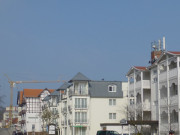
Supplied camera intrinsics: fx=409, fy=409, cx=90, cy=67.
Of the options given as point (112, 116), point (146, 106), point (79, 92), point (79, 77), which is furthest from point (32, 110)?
point (146, 106)

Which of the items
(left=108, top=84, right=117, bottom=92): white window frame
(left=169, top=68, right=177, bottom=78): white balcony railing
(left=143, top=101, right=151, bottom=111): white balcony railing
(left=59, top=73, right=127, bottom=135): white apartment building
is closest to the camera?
(left=169, top=68, right=177, bottom=78): white balcony railing

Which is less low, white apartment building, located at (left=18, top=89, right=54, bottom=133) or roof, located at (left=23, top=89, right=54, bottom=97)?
roof, located at (left=23, top=89, right=54, bottom=97)

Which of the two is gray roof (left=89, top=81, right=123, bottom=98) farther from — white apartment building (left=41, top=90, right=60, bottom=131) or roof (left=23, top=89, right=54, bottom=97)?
roof (left=23, top=89, right=54, bottom=97)

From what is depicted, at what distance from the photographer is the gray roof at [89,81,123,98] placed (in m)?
86.8

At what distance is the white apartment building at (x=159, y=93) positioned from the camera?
172 feet

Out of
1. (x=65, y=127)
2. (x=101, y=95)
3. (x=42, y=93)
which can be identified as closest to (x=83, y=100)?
(x=101, y=95)

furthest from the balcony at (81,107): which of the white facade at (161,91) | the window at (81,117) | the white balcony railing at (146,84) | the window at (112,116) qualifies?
the white balcony railing at (146,84)

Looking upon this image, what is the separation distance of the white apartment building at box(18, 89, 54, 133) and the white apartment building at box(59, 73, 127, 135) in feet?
149

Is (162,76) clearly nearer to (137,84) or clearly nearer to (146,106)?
(146,106)

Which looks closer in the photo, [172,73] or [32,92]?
[172,73]

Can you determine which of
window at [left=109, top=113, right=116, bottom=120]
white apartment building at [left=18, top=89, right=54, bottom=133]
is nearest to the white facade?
window at [left=109, top=113, right=116, bottom=120]

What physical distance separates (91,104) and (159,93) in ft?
101

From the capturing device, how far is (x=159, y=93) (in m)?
57.3

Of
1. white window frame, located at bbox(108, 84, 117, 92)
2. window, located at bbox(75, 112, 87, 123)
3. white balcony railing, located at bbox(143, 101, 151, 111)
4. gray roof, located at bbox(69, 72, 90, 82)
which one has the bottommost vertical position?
window, located at bbox(75, 112, 87, 123)
